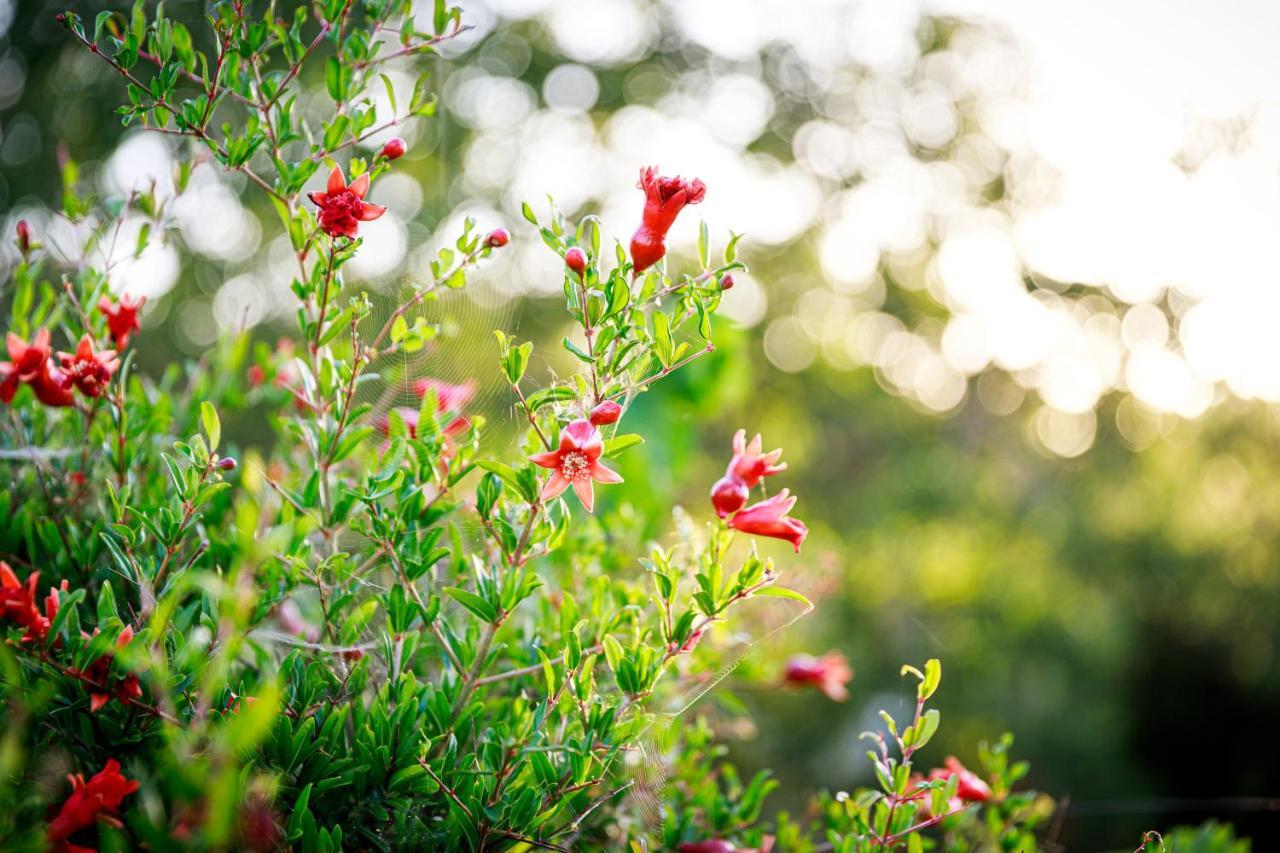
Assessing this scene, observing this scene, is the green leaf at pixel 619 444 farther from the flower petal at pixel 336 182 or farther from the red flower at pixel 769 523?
the flower petal at pixel 336 182

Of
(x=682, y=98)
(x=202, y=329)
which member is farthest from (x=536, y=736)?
(x=682, y=98)

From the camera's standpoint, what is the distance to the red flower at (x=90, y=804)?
2.93ft

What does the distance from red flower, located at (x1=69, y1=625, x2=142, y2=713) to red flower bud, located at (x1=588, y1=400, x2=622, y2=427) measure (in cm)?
59

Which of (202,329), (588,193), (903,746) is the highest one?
(903,746)

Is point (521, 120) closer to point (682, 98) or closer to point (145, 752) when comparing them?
point (682, 98)

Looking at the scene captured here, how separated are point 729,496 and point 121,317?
106 centimetres

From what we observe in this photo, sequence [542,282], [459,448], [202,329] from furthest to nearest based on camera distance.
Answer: [202,329] → [542,282] → [459,448]

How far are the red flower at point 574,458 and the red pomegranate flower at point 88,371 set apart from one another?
2.24ft

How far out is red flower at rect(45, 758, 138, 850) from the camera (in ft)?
2.93

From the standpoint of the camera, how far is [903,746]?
1.16 metres

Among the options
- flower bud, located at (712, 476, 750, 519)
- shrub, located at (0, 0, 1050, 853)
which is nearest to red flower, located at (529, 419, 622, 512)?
shrub, located at (0, 0, 1050, 853)

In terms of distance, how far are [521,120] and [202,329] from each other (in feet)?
15.2

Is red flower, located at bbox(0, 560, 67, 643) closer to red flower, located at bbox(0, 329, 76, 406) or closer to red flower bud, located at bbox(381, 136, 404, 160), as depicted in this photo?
red flower, located at bbox(0, 329, 76, 406)

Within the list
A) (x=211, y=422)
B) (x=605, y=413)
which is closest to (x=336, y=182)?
(x=211, y=422)
